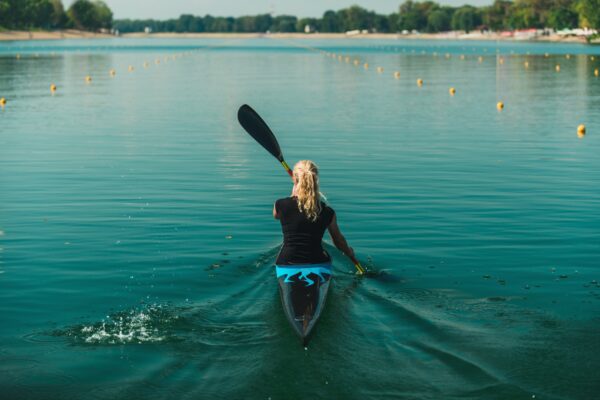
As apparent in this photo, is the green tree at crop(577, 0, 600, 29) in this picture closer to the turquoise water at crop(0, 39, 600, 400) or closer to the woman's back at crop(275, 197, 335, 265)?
the turquoise water at crop(0, 39, 600, 400)

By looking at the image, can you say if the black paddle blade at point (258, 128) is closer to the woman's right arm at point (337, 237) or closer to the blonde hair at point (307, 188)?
the woman's right arm at point (337, 237)

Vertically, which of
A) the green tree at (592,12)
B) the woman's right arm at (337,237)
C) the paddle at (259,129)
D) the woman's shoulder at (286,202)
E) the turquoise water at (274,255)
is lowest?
the turquoise water at (274,255)

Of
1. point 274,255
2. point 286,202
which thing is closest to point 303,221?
point 286,202

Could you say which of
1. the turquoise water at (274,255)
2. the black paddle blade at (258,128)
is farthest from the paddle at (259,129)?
the turquoise water at (274,255)

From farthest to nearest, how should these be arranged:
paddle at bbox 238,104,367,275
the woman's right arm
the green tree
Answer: the green tree
paddle at bbox 238,104,367,275
the woman's right arm

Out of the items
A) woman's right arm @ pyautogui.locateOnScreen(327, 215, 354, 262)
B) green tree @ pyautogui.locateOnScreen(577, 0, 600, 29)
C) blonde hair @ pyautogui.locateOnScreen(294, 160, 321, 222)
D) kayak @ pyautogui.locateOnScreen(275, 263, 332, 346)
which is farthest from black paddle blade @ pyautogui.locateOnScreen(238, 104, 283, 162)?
green tree @ pyautogui.locateOnScreen(577, 0, 600, 29)

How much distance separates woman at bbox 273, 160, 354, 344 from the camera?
11.1m

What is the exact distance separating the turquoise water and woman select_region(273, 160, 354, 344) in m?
0.50

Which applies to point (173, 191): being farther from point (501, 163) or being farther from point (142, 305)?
point (501, 163)

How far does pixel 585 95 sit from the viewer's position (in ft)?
156

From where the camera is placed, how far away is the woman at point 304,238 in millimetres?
11148

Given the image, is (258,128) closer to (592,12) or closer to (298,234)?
(298,234)

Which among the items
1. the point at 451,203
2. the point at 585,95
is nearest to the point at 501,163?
the point at 451,203

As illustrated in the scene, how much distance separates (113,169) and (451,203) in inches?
415
